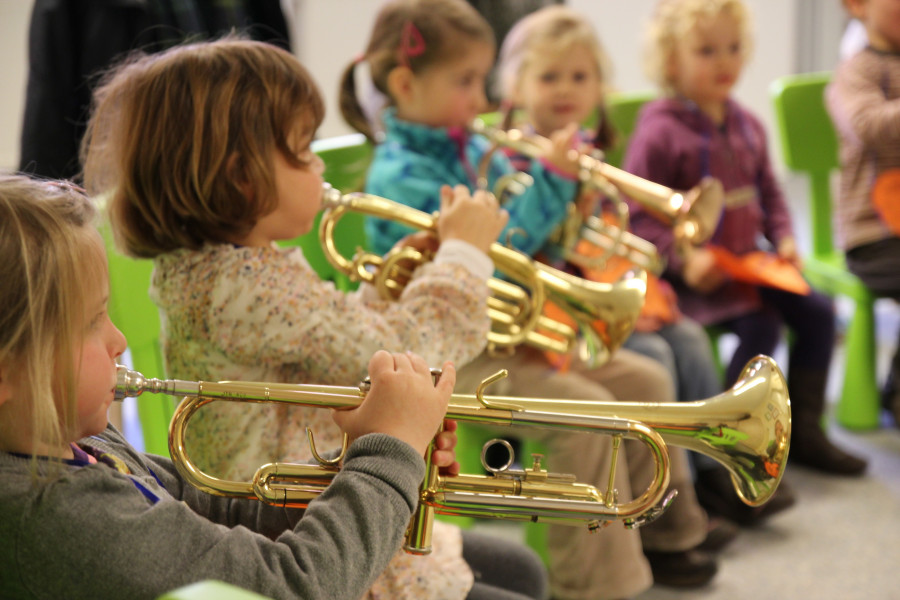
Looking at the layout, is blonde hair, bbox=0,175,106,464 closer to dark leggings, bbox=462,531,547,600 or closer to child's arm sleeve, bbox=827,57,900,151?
dark leggings, bbox=462,531,547,600

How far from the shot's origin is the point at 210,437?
1.02m

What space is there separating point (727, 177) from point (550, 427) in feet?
4.44

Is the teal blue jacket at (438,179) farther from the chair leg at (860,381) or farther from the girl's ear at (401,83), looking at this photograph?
the chair leg at (860,381)

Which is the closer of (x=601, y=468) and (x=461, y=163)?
(x=601, y=468)

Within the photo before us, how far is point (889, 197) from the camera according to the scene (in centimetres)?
211

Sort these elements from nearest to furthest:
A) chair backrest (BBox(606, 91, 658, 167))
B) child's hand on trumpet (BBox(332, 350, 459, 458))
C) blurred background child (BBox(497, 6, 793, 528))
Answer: child's hand on trumpet (BBox(332, 350, 459, 458)) → blurred background child (BBox(497, 6, 793, 528)) → chair backrest (BBox(606, 91, 658, 167))

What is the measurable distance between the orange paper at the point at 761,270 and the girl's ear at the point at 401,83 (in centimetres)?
74

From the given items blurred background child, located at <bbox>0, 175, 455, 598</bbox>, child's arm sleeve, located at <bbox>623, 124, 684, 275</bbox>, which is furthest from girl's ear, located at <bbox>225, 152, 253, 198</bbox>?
child's arm sleeve, located at <bbox>623, 124, 684, 275</bbox>

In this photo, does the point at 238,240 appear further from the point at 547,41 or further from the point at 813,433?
the point at 813,433

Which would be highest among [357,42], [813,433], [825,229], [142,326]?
[357,42]

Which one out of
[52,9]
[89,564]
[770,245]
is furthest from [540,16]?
[89,564]

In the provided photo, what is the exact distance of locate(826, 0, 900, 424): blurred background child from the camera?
2102 mm

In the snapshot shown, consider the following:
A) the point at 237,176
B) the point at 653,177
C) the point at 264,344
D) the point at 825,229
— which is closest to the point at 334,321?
the point at 264,344

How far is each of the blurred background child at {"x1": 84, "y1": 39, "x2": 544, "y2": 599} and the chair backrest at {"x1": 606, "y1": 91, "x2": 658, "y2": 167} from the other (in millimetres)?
1326
